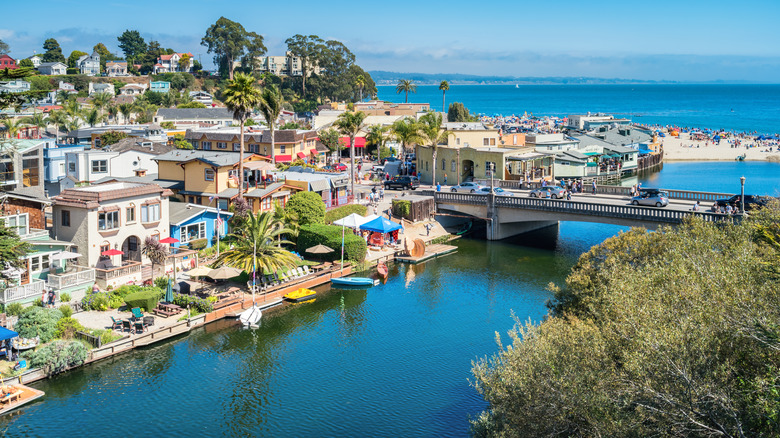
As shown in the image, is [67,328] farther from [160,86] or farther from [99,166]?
[160,86]

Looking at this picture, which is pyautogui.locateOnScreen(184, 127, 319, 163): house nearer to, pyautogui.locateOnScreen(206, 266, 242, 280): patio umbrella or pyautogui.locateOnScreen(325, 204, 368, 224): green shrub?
pyautogui.locateOnScreen(325, 204, 368, 224): green shrub

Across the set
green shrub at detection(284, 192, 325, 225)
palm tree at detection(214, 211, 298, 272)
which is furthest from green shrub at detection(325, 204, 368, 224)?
palm tree at detection(214, 211, 298, 272)

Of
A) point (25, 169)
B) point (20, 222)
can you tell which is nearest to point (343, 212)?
point (25, 169)

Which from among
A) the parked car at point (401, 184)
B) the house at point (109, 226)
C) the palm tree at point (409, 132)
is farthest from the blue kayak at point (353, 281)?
the palm tree at point (409, 132)

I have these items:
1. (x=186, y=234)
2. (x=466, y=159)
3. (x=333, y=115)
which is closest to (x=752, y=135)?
(x=333, y=115)

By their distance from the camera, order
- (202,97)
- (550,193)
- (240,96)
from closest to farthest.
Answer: (240,96) < (550,193) < (202,97)
